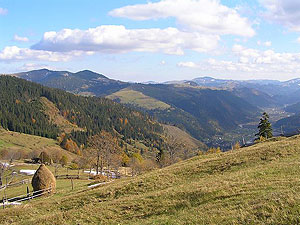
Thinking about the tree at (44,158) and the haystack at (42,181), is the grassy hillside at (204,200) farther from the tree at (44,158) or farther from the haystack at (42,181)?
the tree at (44,158)

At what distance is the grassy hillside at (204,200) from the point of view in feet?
48.3

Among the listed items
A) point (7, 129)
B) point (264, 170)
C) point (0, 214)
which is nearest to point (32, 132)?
point (7, 129)

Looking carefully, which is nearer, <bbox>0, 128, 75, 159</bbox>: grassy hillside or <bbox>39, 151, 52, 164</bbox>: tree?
<bbox>39, 151, 52, 164</bbox>: tree

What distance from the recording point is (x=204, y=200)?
19641 millimetres

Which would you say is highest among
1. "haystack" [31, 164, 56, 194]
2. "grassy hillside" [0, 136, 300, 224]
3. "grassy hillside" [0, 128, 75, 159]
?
"grassy hillside" [0, 136, 300, 224]

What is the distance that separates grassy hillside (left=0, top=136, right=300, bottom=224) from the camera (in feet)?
48.3

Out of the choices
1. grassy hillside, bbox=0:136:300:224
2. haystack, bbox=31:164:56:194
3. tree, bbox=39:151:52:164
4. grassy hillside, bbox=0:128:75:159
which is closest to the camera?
grassy hillside, bbox=0:136:300:224

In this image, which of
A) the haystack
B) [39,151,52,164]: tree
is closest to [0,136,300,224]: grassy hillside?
the haystack

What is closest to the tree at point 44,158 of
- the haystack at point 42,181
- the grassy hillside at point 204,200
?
the haystack at point 42,181

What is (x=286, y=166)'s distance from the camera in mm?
24812

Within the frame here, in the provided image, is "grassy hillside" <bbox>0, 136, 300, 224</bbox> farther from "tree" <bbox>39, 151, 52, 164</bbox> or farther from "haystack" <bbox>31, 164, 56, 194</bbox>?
"tree" <bbox>39, 151, 52, 164</bbox>

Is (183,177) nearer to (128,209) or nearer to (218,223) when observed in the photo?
(128,209)

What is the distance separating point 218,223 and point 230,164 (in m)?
17.7

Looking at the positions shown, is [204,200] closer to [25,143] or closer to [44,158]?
[44,158]
